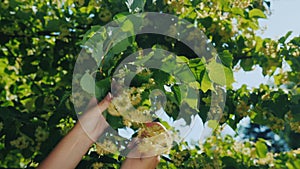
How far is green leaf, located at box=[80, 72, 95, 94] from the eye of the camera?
1.40 metres

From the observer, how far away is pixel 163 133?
1.35 metres

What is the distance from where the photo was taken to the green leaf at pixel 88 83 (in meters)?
1.40

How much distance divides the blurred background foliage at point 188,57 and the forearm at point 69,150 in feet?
1.05

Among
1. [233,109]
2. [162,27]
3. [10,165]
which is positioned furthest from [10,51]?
[233,109]

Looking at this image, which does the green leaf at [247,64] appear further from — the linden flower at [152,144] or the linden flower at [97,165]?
the linden flower at [152,144]

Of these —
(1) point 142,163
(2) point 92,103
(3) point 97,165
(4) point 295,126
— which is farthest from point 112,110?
(4) point 295,126

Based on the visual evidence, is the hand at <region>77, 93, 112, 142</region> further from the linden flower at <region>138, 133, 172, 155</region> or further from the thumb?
the linden flower at <region>138, 133, 172, 155</region>

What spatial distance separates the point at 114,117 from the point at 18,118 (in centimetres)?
67

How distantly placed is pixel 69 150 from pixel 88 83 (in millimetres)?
180

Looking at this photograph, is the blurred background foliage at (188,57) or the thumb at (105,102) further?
the blurred background foliage at (188,57)

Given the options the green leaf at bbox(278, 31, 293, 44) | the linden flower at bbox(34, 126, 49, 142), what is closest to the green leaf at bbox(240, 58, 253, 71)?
the green leaf at bbox(278, 31, 293, 44)

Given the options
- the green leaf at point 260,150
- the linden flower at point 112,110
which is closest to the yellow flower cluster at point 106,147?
the linden flower at point 112,110

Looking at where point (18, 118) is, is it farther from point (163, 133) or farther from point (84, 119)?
point (163, 133)

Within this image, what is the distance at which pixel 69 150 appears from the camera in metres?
1.43
